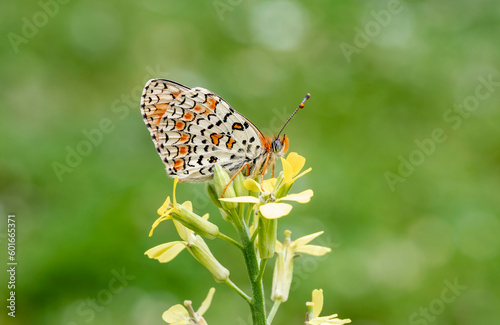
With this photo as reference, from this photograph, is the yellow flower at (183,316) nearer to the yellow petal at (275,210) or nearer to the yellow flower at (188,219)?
the yellow flower at (188,219)

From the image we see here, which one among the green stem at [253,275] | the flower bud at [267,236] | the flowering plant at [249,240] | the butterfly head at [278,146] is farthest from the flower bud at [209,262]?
the butterfly head at [278,146]

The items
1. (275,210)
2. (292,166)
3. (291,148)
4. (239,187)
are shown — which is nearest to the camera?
(275,210)

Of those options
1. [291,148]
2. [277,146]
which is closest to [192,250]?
[277,146]

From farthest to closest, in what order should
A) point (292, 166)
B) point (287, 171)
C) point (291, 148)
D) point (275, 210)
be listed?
point (291, 148) < point (292, 166) < point (287, 171) < point (275, 210)

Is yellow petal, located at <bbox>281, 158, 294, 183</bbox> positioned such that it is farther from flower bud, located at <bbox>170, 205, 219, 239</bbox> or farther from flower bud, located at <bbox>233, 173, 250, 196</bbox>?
flower bud, located at <bbox>170, 205, 219, 239</bbox>

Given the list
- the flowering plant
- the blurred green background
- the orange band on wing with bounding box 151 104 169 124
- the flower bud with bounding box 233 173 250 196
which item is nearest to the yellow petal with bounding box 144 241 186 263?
the flowering plant

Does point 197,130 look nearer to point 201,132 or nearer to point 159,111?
point 201,132

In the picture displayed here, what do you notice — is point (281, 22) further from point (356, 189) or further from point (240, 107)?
point (356, 189)

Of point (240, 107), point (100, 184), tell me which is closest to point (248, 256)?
point (100, 184)
